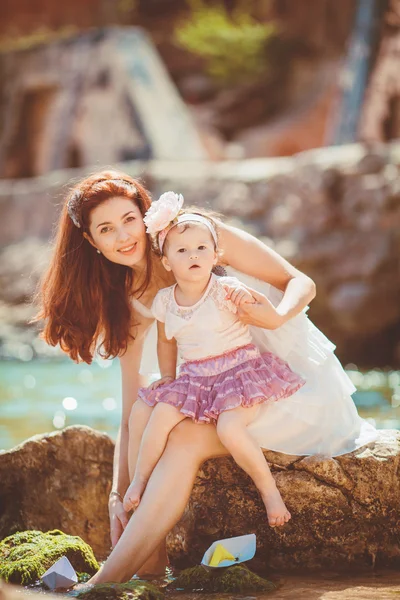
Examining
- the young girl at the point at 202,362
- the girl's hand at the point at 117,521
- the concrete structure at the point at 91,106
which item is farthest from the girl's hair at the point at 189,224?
the concrete structure at the point at 91,106

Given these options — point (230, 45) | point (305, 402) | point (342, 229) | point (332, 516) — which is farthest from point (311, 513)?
point (230, 45)

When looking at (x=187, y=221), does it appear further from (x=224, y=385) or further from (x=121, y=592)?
(x=121, y=592)

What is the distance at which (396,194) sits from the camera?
9.34m

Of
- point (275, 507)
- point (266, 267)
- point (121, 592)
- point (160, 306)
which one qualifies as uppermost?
point (266, 267)

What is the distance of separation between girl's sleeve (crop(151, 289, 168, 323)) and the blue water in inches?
133

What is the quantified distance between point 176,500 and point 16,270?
9.49m

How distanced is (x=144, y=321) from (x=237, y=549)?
1088 mm

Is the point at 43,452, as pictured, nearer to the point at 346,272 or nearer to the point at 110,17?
the point at 346,272

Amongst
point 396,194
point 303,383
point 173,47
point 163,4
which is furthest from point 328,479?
point 163,4

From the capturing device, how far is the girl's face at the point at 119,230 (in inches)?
140

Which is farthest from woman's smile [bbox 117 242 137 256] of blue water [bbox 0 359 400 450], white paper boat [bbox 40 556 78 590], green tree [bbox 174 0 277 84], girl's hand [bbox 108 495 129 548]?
green tree [bbox 174 0 277 84]

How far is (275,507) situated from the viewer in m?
3.05

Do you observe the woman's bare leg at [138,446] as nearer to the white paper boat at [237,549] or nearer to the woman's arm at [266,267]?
the white paper boat at [237,549]

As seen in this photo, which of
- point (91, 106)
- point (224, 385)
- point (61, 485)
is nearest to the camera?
point (224, 385)
